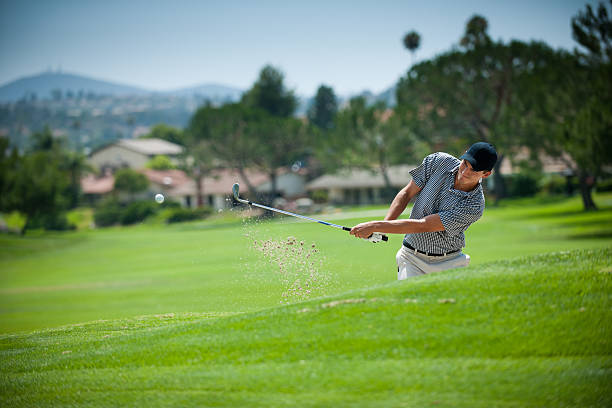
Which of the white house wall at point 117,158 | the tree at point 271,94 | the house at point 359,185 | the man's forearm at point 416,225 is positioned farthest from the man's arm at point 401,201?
the white house wall at point 117,158

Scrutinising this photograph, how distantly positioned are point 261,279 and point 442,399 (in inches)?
375

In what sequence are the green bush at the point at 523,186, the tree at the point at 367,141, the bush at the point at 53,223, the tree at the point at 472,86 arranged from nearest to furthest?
the tree at the point at 472,86
the green bush at the point at 523,186
the tree at the point at 367,141
the bush at the point at 53,223

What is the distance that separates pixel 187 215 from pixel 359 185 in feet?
72.1

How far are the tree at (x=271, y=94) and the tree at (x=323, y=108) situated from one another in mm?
11933

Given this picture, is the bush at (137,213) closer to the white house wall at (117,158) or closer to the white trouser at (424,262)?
the white house wall at (117,158)

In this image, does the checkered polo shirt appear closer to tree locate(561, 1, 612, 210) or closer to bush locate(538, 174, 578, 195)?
tree locate(561, 1, 612, 210)

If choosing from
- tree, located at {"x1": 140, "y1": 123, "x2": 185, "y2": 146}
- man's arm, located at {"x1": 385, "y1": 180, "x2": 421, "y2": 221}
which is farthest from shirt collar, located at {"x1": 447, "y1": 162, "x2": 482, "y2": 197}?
tree, located at {"x1": 140, "y1": 123, "x2": 185, "y2": 146}

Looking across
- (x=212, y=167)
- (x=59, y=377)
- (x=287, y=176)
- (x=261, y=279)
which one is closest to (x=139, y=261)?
(x=261, y=279)

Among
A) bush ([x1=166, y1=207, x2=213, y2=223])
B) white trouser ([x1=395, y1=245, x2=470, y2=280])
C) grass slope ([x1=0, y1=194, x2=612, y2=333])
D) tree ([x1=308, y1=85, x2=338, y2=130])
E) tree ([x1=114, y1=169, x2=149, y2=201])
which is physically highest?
tree ([x1=308, y1=85, x2=338, y2=130])

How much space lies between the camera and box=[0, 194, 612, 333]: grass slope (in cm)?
1383

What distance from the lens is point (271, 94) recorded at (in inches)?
4114

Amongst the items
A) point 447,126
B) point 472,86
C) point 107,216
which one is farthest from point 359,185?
point 107,216

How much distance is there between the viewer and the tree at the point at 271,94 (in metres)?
105

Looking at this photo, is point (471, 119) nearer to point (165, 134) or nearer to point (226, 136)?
point (226, 136)
